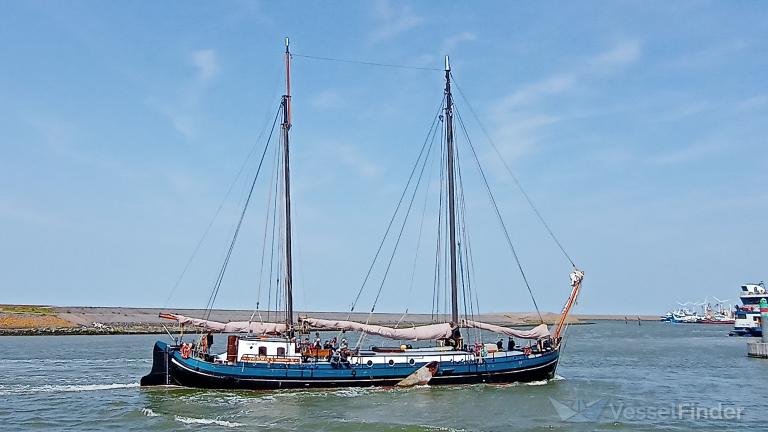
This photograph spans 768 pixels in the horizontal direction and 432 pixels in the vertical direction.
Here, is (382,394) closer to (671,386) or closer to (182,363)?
(182,363)

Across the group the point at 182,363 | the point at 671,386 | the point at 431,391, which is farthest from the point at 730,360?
the point at 182,363

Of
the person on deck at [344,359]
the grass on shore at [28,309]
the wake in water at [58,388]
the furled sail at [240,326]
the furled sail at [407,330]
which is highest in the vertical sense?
the grass on shore at [28,309]

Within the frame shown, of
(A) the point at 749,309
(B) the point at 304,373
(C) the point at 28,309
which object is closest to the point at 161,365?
(B) the point at 304,373

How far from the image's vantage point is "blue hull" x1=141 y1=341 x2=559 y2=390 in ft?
132

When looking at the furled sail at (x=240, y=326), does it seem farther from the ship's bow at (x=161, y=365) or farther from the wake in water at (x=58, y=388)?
the wake in water at (x=58, y=388)

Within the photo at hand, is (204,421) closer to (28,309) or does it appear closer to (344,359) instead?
(344,359)

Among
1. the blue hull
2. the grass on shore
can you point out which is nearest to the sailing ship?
the blue hull

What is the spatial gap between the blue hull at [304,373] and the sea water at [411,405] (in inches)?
22.7

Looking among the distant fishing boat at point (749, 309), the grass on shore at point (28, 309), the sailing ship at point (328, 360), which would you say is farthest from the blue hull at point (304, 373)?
the grass on shore at point (28, 309)

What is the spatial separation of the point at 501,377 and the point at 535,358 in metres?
2.67

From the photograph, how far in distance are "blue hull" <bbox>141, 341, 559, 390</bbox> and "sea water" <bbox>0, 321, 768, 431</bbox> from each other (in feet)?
1.89

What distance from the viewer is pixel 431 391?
40.2m

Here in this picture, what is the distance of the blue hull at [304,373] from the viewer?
4019cm

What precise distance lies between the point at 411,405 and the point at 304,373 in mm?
7502
